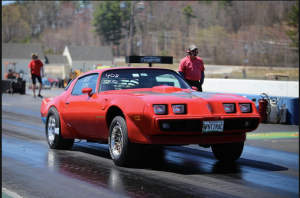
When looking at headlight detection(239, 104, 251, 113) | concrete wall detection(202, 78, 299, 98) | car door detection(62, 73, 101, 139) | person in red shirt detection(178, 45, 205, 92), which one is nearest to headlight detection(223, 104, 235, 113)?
headlight detection(239, 104, 251, 113)

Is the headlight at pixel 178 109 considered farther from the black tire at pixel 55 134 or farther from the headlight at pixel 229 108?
the black tire at pixel 55 134

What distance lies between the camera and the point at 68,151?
8.55 meters

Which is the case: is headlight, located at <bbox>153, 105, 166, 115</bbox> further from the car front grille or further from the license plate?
the license plate

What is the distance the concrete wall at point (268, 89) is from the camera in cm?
1426

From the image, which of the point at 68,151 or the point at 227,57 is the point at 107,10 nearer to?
the point at 227,57

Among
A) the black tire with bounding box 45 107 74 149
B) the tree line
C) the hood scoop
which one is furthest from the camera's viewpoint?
the tree line

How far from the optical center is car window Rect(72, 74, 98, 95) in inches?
321

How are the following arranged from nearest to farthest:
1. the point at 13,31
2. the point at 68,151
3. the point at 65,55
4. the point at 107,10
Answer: the point at 68,151
the point at 65,55
the point at 107,10
the point at 13,31

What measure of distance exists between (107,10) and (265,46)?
4723 cm

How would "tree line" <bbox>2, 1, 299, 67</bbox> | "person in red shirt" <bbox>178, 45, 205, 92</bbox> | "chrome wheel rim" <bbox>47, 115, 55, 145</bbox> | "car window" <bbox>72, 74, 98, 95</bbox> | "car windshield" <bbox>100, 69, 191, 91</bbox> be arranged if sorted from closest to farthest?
"car windshield" <bbox>100, 69, 191, 91</bbox>, "car window" <bbox>72, 74, 98, 95</bbox>, "chrome wheel rim" <bbox>47, 115, 55, 145</bbox>, "person in red shirt" <bbox>178, 45, 205, 92</bbox>, "tree line" <bbox>2, 1, 299, 67</bbox>

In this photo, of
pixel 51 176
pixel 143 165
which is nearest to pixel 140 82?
pixel 143 165

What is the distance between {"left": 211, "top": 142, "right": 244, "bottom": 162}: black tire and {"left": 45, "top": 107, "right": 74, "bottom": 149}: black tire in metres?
2.47

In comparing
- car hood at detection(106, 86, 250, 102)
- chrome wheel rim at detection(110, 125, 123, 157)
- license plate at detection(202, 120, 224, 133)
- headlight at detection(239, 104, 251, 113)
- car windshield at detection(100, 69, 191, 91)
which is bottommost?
chrome wheel rim at detection(110, 125, 123, 157)

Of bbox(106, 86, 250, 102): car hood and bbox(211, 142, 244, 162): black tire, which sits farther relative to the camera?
bbox(211, 142, 244, 162): black tire
